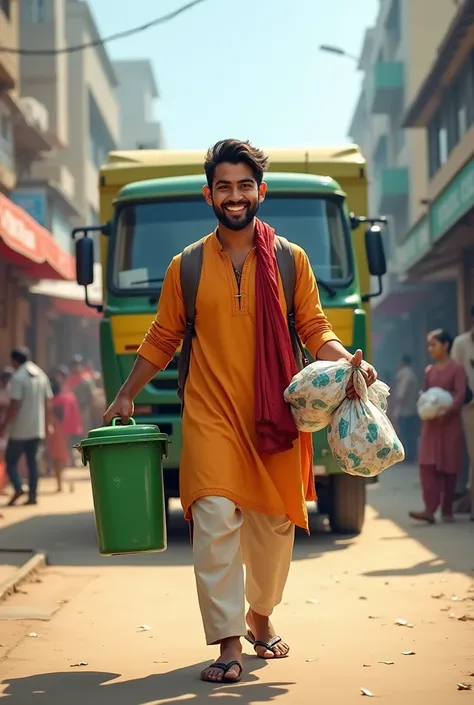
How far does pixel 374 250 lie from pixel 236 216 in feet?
18.7

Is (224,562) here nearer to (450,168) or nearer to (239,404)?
(239,404)

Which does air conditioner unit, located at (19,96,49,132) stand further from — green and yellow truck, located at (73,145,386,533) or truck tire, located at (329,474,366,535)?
truck tire, located at (329,474,366,535)

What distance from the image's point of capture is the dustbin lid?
5.69 m

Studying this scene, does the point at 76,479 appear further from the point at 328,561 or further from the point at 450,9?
the point at 450,9

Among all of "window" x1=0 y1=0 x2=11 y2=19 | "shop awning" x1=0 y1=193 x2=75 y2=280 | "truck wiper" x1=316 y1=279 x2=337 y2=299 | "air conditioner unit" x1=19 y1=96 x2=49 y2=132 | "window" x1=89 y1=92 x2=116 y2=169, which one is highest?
"window" x1=89 y1=92 x2=116 y2=169

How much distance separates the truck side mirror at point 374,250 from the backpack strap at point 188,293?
551cm

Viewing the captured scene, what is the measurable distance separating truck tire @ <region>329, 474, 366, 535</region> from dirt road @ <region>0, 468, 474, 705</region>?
221 mm

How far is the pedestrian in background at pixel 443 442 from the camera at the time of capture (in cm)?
1273

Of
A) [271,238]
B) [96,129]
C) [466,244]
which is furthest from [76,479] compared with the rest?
[96,129]

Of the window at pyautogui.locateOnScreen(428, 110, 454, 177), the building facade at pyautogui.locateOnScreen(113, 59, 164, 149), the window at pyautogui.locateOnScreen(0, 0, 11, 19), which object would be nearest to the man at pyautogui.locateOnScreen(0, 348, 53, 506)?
the window at pyautogui.locateOnScreen(0, 0, 11, 19)

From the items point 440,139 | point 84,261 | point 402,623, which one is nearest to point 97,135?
point 440,139

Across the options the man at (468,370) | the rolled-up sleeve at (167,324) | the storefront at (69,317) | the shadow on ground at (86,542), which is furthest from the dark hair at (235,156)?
the storefront at (69,317)

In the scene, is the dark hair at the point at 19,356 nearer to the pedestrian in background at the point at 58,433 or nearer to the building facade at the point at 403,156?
the pedestrian in background at the point at 58,433

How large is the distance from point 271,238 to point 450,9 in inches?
1549
